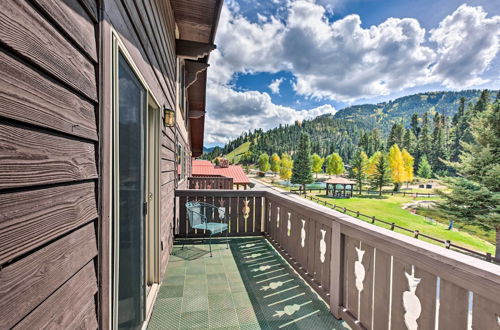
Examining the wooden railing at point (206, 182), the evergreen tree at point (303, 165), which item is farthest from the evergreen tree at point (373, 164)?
the wooden railing at point (206, 182)

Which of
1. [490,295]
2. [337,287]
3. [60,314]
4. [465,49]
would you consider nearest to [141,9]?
[60,314]

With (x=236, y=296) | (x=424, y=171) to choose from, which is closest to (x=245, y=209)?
(x=236, y=296)

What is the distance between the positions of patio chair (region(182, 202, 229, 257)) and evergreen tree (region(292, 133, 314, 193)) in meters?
32.2

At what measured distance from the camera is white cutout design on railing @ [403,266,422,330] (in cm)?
135

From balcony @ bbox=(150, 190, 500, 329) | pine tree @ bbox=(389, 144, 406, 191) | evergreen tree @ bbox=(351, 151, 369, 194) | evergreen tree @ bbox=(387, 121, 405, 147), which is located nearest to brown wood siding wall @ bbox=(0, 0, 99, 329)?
balcony @ bbox=(150, 190, 500, 329)

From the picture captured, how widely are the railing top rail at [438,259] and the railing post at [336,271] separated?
15 centimetres

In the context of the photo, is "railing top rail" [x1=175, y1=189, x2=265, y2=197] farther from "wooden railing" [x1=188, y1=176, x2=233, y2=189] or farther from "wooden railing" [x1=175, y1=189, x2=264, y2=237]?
"wooden railing" [x1=188, y1=176, x2=233, y2=189]

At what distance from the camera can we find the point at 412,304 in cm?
138

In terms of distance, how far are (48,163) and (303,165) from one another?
36.4 meters

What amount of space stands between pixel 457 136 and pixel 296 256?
67.0 m

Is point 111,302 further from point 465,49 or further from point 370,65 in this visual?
point 465,49

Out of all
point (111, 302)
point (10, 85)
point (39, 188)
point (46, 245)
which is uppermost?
point (10, 85)

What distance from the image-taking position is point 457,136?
5175cm

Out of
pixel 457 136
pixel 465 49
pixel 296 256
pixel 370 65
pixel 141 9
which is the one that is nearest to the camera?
pixel 141 9
